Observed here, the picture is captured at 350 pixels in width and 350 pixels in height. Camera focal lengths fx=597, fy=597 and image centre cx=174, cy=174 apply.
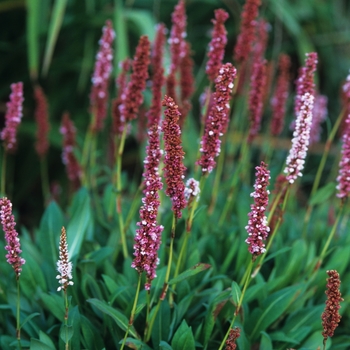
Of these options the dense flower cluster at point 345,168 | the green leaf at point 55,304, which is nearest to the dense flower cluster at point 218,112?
the dense flower cluster at point 345,168

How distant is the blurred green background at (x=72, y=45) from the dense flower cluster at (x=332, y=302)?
9.50ft

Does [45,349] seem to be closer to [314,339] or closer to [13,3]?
[314,339]

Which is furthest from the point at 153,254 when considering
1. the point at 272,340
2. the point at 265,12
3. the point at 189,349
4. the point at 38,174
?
the point at 265,12

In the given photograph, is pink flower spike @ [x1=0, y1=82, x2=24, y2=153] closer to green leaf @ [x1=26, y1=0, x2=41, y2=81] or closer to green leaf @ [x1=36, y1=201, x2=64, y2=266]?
green leaf @ [x1=36, y1=201, x2=64, y2=266]

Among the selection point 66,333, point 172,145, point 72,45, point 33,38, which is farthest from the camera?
point 72,45

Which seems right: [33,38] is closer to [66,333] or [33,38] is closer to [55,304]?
[55,304]

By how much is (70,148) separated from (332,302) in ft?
6.70

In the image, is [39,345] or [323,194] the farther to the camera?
[323,194]

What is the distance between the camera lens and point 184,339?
2176 mm

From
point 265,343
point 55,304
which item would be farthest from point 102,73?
point 265,343

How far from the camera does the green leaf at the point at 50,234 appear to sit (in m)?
2.89

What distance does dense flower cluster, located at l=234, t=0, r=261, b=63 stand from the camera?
108 inches

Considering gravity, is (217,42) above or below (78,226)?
above

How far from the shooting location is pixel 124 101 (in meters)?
2.61
